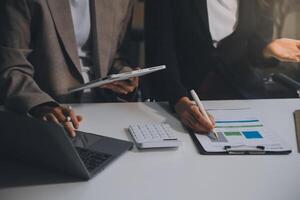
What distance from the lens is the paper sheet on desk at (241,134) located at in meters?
1.07

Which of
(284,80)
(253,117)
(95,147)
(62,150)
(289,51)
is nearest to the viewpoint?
(62,150)

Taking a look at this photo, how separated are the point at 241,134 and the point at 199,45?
0.54 m

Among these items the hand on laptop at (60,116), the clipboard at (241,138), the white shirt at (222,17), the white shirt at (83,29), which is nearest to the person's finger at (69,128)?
the hand on laptop at (60,116)

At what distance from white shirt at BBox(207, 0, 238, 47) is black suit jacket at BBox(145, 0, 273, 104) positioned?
18 millimetres

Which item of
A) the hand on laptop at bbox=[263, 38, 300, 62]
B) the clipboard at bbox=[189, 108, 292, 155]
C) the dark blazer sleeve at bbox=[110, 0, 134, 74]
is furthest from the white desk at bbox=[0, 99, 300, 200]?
the hand on laptop at bbox=[263, 38, 300, 62]

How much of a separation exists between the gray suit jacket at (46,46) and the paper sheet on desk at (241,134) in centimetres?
48

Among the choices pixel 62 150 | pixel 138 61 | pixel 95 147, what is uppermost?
pixel 62 150

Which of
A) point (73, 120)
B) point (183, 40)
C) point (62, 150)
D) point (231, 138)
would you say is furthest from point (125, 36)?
point (62, 150)

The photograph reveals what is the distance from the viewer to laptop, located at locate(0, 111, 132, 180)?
2.73 ft

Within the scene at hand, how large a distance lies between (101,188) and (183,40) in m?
0.86

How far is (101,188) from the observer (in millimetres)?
872

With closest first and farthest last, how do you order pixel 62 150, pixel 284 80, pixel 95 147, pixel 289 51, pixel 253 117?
pixel 62 150 → pixel 95 147 → pixel 253 117 → pixel 284 80 → pixel 289 51

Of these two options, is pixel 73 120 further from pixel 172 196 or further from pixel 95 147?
pixel 172 196

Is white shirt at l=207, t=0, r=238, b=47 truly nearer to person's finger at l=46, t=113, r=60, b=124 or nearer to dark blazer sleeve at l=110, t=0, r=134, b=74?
dark blazer sleeve at l=110, t=0, r=134, b=74
